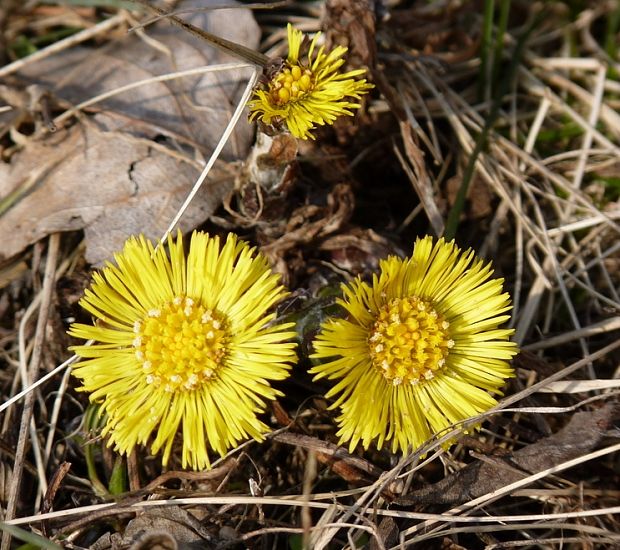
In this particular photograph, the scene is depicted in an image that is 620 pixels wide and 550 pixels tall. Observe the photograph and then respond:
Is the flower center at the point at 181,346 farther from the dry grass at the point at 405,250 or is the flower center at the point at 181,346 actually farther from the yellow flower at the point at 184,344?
the dry grass at the point at 405,250

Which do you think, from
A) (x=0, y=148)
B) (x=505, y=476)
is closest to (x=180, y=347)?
(x=505, y=476)

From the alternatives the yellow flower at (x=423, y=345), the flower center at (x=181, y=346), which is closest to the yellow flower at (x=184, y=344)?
the flower center at (x=181, y=346)

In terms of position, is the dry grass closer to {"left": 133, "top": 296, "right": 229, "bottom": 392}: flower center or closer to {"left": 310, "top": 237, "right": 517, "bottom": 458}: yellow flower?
{"left": 310, "top": 237, "right": 517, "bottom": 458}: yellow flower

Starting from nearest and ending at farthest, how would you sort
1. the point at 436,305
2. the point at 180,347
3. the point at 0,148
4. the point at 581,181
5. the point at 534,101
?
the point at 180,347 < the point at 436,305 < the point at 0,148 < the point at 581,181 < the point at 534,101

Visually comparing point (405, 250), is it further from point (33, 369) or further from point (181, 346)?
point (33, 369)

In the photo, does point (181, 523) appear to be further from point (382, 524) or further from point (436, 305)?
point (436, 305)

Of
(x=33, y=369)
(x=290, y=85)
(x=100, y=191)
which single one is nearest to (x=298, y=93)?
(x=290, y=85)
